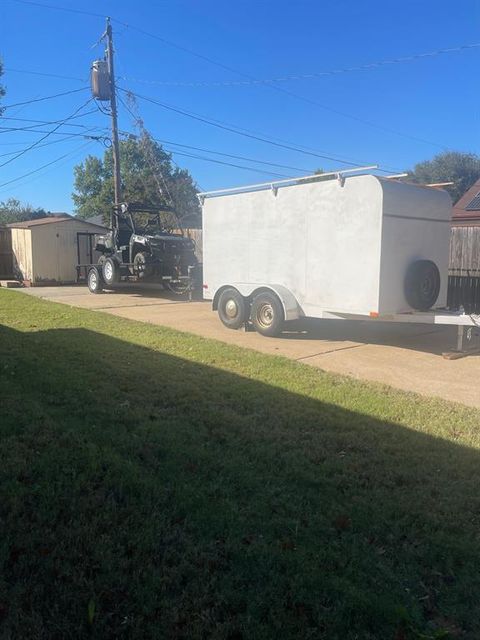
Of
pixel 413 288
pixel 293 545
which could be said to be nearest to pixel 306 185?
pixel 413 288

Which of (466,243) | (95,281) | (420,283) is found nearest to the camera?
(420,283)

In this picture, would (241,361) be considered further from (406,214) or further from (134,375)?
(406,214)

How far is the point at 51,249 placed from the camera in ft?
69.8

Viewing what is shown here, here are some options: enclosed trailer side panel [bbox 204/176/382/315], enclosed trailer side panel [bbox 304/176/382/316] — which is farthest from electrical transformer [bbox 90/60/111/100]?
enclosed trailer side panel [bbox 304/176/382/316]

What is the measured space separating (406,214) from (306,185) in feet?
A: 5.78

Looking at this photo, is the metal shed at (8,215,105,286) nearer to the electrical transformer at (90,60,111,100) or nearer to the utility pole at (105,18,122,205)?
the utility pole at (105,18,122,205)

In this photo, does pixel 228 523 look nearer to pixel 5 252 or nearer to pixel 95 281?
pixel 95 281

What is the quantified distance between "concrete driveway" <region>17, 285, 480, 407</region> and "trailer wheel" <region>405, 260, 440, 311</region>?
787 mm

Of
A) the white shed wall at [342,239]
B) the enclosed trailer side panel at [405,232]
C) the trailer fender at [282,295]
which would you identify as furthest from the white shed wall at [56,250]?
the enclosed trailer side panel at [405,232]

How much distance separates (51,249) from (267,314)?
14.0 m

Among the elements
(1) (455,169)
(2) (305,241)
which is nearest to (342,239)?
(2) (305,241)

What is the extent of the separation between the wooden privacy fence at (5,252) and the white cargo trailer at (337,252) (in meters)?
14.8

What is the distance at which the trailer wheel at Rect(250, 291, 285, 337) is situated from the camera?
9.62m

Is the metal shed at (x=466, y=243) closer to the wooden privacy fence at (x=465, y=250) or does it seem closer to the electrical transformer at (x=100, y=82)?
the wooden privacy fence at (x=465, y=250)
